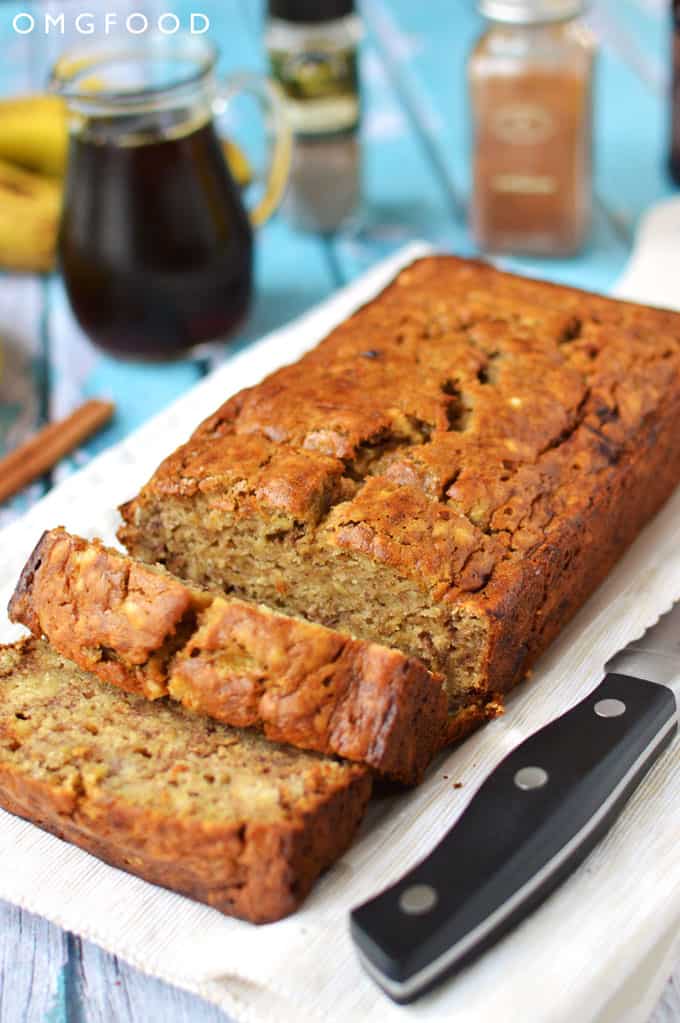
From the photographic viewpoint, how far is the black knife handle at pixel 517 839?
5.68 ft

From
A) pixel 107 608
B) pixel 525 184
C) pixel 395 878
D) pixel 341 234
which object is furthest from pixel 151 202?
pixel 395 878

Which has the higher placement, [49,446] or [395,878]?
[395,878]

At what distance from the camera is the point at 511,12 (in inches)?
142

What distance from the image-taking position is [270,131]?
3.95 metres

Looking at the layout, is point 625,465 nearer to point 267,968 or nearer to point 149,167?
point 267,968

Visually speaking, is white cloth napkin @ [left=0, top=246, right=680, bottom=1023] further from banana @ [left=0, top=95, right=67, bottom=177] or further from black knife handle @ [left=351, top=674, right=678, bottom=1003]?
banana @ [left=0, top=95, right=67, bottom=177]

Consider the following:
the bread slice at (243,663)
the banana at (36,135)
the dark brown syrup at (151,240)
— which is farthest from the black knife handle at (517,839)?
the banana at (36,135)

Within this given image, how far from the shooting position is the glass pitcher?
10.6 feet

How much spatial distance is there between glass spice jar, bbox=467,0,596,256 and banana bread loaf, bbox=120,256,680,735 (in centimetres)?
111

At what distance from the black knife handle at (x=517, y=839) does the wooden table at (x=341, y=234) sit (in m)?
0.30

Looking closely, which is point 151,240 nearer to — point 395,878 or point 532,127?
point 532,127

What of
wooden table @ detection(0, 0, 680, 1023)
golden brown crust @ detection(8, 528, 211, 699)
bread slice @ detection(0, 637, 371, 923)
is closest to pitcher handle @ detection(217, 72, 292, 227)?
wooden table @ detection(0, 0, 680, 1023)

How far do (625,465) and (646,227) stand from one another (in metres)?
1.63

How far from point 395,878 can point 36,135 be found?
3024mm
